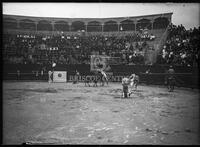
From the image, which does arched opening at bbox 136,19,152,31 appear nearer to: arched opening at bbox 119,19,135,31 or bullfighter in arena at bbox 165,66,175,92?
arched opening at bbox 119,19,135,31

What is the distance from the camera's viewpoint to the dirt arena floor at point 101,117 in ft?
24.1

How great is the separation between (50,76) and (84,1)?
4300 mm

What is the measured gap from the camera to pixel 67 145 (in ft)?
23.9

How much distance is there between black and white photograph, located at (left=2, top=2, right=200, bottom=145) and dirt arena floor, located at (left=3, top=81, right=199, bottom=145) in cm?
3

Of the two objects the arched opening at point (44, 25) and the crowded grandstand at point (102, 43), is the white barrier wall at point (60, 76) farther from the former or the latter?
the arched opening at point (44, 25)

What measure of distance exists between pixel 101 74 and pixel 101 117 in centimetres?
350

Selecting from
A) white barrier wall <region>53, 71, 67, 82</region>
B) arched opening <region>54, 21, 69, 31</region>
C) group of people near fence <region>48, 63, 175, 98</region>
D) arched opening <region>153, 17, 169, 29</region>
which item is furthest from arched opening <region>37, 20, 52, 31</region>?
arched opening <region>153, 17, 169, 29</region>

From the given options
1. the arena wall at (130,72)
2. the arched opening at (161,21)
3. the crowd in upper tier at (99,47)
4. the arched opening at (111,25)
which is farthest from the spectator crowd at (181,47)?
the arched opening at (111,25)

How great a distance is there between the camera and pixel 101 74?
11.5 meters

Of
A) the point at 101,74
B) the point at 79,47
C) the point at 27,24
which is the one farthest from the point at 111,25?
the point at 27,24

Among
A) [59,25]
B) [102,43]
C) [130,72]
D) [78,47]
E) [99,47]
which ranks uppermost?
[59,25]

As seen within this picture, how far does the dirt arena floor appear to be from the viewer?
7348mm

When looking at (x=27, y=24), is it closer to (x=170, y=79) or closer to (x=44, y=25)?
(x=44, y=25)

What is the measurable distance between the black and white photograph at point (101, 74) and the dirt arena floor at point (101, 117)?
3 cm
